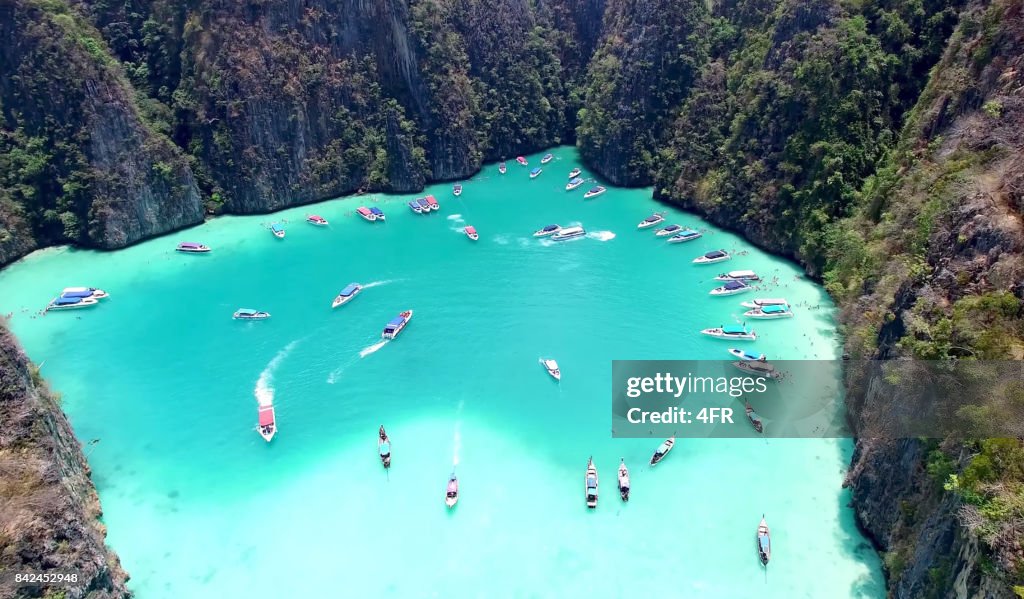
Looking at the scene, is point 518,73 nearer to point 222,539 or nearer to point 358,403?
point 358,403

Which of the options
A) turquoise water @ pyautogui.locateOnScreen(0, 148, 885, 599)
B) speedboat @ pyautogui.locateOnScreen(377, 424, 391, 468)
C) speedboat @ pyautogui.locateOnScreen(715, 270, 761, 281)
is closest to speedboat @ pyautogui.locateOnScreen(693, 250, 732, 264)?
turquoise water @ pyautogui.locateOnScreen(0, 148, 885, 599)

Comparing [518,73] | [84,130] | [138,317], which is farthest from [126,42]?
[518,73]

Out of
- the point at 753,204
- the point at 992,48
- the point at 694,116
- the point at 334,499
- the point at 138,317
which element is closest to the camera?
the point at 334,499

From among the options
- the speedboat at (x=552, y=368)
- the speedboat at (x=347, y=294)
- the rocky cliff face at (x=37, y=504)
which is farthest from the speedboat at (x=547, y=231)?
the rocky cliff face at (x=37, y=504)

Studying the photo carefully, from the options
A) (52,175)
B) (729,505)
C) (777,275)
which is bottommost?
(729,505)

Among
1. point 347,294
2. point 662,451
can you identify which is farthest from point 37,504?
point 662,451

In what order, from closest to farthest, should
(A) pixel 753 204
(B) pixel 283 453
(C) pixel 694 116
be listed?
1. (B) pixel 283 453
2. (A) pixel 753 204
3. (C) pixel 694 116

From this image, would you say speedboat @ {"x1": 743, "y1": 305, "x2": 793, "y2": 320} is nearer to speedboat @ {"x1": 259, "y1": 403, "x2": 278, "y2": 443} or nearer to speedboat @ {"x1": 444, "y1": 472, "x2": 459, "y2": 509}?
speedboat @ {"x1": 444, "y1": 472, "x2": 459, "y2": 509}

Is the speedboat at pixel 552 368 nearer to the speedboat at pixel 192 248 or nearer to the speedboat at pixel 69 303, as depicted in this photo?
the speedboat at pixel 192 248
